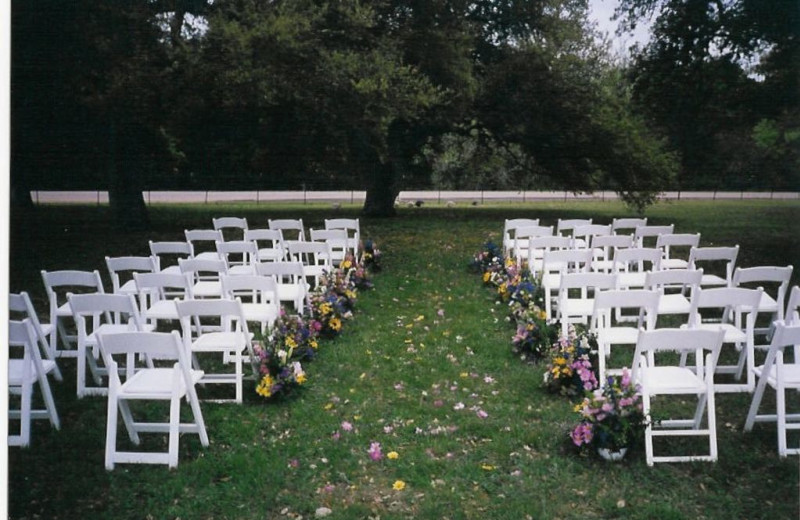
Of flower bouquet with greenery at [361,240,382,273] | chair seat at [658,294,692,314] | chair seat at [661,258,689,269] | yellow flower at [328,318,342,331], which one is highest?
chair seat at [661,258,689,269]

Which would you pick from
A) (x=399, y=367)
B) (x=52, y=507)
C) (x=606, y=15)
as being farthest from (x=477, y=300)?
(x=52, y=507)

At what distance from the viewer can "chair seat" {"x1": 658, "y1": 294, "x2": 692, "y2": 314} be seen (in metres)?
6.61

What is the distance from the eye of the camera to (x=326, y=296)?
7926 mm

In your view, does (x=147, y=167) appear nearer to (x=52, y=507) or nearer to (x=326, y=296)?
(x=326, y=296)

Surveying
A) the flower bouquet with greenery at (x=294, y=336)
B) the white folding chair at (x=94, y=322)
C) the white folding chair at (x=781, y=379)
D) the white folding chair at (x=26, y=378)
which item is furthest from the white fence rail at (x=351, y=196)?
the flower bouquet with greenery at (x=294, y=336)

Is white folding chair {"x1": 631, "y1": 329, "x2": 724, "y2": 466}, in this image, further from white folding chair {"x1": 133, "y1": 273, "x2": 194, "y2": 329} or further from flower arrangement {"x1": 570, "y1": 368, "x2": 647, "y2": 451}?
white folding chair {"x1": 133, "y1": 273, "x2": 194, "y2": 329}

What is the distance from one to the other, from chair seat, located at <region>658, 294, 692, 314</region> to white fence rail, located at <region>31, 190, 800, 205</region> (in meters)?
1.14

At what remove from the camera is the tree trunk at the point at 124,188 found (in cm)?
816

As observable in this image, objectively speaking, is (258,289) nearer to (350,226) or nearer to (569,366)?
(569,366)

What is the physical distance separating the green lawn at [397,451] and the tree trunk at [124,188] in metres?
0.64

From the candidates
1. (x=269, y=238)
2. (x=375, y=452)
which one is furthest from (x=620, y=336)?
(x=269, y=238)

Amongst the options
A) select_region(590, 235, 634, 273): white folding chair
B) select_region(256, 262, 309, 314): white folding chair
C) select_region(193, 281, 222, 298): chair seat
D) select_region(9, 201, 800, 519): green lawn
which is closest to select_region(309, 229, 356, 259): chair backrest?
select_region(256, 262, 309, 314): white folding chair

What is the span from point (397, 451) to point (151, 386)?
1.62 m

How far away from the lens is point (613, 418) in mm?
4469
